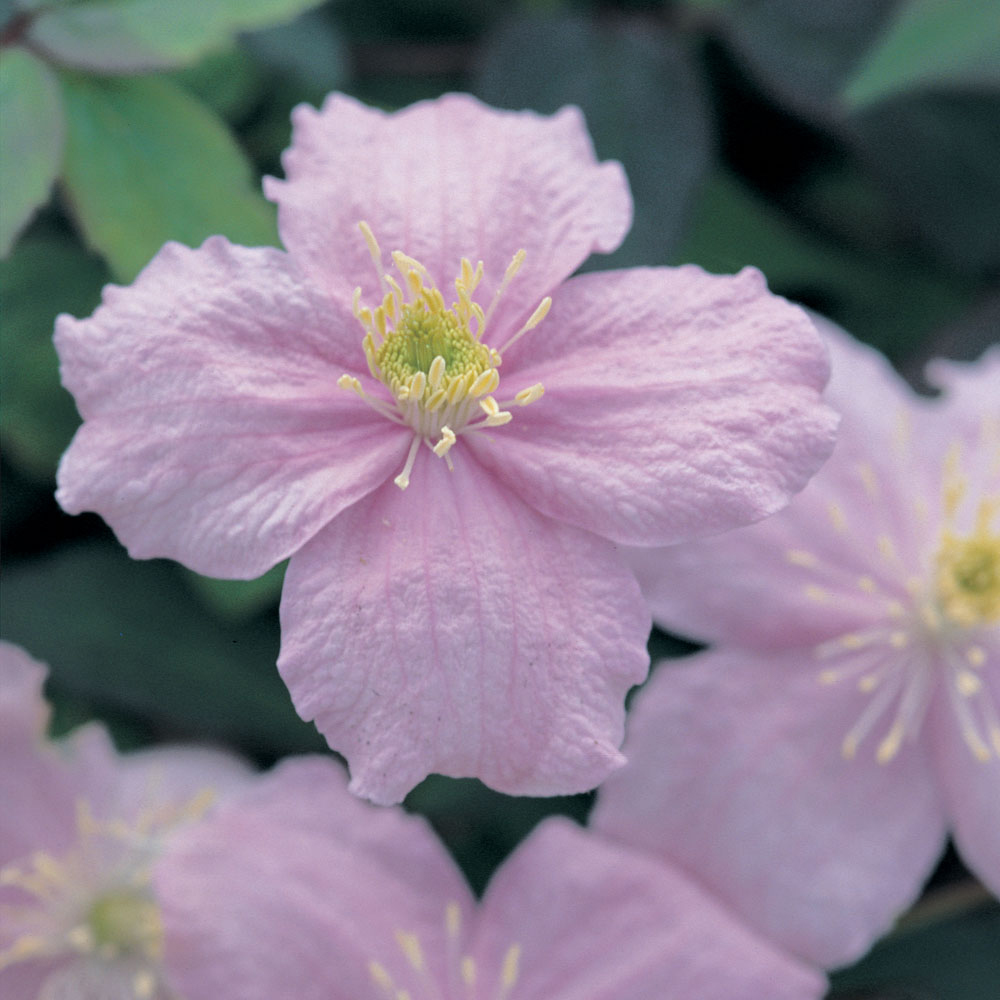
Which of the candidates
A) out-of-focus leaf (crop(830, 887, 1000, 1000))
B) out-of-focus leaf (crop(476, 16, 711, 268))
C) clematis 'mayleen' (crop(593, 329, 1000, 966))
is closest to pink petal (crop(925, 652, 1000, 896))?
clematis 'mayleen' (crop(593, 329, 1000, 966))

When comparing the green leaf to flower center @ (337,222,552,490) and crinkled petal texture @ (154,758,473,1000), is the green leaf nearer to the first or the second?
flower center @ (337,222,552,490)

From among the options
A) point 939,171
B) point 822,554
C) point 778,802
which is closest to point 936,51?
point 939,171

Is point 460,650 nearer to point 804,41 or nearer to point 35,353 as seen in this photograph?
point 35,353

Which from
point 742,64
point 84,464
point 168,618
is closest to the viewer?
point 84,464

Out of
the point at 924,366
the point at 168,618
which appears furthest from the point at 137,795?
the point at 924,366

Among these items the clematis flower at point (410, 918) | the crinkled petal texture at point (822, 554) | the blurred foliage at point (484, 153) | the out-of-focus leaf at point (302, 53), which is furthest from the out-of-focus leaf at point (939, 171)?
the clematis flower at point (410, 918)

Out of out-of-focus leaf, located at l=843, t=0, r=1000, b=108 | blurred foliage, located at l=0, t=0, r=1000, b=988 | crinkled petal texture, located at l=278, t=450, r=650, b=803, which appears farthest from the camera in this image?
out-of-focus leaf, located at l=843, t=0, r=1000, b=108

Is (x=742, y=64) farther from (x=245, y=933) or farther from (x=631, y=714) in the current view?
(x=245, y=933)
